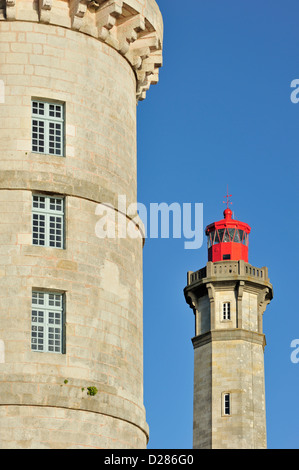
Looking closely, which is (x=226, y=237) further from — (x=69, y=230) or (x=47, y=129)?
(x=69, y=230)

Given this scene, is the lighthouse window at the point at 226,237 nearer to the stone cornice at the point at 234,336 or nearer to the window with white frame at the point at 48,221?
the stone cornice at the point at 234,336

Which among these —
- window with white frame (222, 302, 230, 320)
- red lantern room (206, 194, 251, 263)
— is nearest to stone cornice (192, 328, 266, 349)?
window with white frame (222, 302, 230, 320)

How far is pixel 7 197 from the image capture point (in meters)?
37.2

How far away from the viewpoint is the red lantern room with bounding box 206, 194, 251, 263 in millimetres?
94375

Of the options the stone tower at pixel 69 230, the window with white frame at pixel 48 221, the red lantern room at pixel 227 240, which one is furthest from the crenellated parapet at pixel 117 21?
the red lantern room at pixel 227 240

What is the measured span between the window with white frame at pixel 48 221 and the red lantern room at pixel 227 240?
186 feet

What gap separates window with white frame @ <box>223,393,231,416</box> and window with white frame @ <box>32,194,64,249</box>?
161 feet

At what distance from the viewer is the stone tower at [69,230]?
35.5 meters

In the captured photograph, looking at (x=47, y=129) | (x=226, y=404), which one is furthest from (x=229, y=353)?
(x=47, y=129)

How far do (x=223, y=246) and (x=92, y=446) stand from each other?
2379 inches

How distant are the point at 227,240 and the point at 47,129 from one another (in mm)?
58096

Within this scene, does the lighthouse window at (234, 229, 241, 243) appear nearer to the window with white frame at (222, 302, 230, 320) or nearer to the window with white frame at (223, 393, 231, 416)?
the window with white frame at (222, 302, 230, 320)
